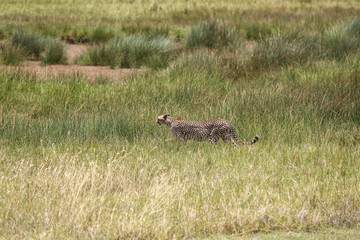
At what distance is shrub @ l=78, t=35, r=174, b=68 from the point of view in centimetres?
1600

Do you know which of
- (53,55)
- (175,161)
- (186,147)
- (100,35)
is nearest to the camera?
(175,161)

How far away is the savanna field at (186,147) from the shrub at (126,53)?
0.04 meters

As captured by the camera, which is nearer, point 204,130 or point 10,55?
point 204,130

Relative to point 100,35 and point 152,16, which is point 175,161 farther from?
point 152,16

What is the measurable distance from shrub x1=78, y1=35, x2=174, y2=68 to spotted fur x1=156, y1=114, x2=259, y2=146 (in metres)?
8.17

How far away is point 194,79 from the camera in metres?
11.6

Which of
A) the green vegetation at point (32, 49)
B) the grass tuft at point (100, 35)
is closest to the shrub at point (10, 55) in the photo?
the green vegetation at point (32, 49)

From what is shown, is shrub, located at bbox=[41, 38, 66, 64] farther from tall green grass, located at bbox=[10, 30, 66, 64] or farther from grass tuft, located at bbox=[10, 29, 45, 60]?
grass tuft, located at bbox=[10, 29, 45, 60]

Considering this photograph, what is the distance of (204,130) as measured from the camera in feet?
24.2

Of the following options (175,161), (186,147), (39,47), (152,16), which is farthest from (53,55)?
(152,16)

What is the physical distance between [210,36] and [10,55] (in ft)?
17.4

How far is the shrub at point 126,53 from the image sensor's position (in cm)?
1600

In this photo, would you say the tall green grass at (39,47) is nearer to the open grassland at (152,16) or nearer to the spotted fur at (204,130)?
the open grassland at (152,16)

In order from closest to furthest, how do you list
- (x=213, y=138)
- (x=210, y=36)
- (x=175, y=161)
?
1. (x=175, y=161)
2. (x=213, y=138)
3. (x=210, y=36)
